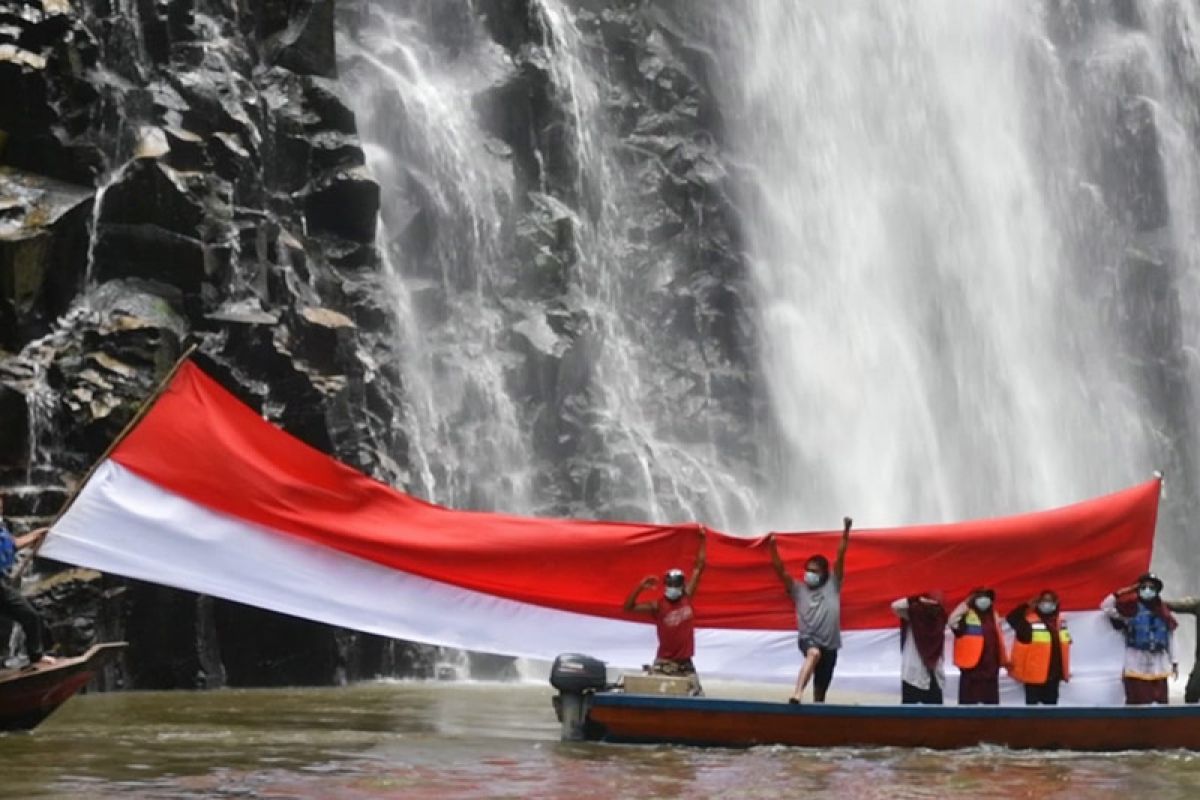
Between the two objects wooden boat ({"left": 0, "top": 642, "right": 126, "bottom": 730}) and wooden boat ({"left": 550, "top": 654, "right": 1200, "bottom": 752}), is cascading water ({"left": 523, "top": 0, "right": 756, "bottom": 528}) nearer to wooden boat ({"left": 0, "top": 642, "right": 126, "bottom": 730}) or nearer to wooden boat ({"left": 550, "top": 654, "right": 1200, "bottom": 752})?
wooden boat ({"left": 0, "top": 642, "right": 126, "bottom": 730})

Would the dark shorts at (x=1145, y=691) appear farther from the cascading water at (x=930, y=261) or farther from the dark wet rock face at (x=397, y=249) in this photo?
the cascading water at (x=930, y=261)

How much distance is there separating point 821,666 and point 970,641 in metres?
1.28

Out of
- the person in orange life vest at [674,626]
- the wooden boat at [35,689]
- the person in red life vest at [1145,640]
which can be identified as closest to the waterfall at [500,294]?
the wooden boat at [35,689]

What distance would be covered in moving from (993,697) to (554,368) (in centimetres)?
2213

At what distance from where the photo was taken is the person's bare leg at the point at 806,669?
13423mm

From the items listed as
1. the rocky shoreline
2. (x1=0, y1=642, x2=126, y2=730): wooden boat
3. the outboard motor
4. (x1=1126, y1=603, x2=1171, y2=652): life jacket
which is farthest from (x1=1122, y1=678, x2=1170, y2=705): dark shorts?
the rocky shoreline

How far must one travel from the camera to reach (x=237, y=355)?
81.2ft

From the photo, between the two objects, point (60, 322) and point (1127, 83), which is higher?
point (1127, 83)

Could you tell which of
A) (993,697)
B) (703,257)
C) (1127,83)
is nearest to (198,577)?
(993,697)

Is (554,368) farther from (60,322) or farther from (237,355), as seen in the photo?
(60,322)

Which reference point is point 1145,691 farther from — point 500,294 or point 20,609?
point 500,294

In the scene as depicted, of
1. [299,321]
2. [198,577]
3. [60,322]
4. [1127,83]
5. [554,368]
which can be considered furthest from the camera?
[1127,83]

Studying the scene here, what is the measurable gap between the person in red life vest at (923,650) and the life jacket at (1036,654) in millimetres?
752

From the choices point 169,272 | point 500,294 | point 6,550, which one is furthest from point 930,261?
point 6,550
